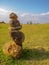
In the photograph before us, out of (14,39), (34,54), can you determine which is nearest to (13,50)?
(14,39)

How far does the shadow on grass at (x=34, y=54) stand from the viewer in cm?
1256

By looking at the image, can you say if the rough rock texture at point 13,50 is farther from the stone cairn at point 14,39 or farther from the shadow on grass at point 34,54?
the shadow on grass at point 34,54

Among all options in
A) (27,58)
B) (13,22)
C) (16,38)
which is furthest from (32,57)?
(13,22)

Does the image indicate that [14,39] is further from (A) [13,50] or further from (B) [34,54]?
(B) [34,54]

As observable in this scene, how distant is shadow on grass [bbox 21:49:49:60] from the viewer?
12557 mm

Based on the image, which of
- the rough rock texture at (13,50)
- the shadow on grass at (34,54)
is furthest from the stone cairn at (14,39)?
the shadow on grass at (34,54)

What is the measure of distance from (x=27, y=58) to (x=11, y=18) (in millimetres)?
2525

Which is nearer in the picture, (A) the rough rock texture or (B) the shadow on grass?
(A) the rough rock texture

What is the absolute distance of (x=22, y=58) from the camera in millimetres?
12461

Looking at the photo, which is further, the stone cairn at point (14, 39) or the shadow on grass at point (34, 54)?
the shadow on grass at point (34, 54)

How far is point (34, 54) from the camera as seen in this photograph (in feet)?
42.8

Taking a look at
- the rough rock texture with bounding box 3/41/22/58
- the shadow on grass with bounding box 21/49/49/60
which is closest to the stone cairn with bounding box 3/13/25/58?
the rough rock texture with bounding box 3/41/22/58

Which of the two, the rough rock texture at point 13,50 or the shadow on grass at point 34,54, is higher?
the rough rock texture at point 13,50

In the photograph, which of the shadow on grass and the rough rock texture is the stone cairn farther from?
the shadow on grass
